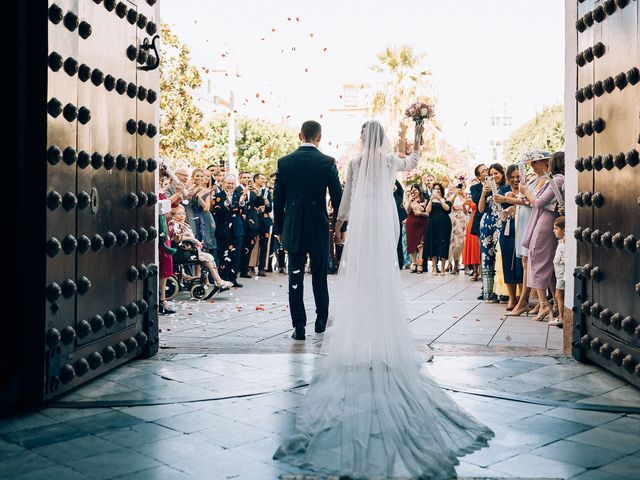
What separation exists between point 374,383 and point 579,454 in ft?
5.45

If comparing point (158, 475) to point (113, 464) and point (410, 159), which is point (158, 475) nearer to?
point (113, 464)

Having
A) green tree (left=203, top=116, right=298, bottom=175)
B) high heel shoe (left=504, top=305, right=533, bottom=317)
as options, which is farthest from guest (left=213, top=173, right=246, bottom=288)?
green tree (left=203, top=116, right=298, bottom=175)

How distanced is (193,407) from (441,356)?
2542mm

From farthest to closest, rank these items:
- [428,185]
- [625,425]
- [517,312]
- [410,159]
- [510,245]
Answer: [428,185], [510,245], [517,312], [410,159], [625,425]

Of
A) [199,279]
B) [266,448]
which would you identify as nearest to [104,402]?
[266,448]

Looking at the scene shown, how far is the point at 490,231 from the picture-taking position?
10789 millimetres

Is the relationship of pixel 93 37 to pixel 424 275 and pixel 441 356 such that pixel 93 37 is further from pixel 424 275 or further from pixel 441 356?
pixel 424 275

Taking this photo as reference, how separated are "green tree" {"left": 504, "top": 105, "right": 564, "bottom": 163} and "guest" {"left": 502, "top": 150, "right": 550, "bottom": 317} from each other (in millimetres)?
31612

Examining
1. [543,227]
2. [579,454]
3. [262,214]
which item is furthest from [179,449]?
[262,214]

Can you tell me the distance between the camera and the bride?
3.70 metres

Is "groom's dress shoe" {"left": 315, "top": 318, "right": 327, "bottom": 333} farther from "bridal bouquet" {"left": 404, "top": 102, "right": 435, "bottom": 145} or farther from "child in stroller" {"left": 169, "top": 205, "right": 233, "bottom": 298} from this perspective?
"child in stroller" {"left": 169, "top": 205, "right": 233, "bottom": 298}

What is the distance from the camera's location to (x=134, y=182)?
593cm

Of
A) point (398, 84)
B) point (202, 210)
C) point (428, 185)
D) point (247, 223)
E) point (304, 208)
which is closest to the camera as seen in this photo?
point (304, 208)

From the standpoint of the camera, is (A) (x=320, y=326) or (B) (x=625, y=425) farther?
(A) (x=320, y=326)
